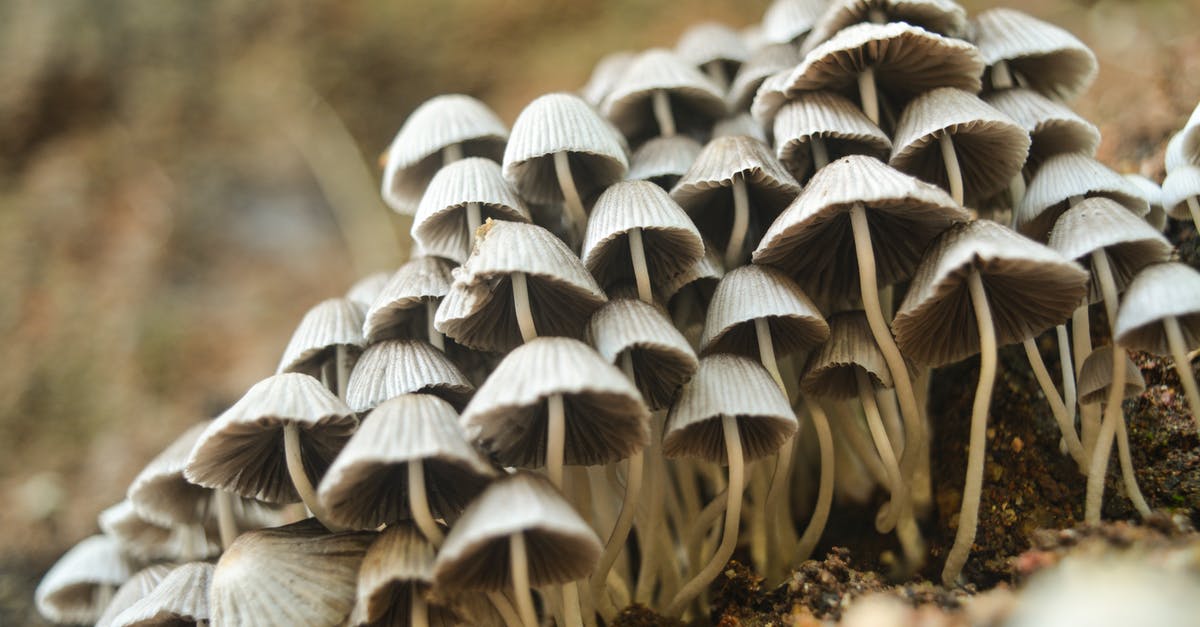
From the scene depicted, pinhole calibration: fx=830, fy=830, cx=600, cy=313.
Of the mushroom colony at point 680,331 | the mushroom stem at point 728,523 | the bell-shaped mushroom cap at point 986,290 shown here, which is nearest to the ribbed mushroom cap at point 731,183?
the mushroom colony at point 680,331

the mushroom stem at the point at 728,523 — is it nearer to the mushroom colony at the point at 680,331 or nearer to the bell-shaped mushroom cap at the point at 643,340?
the mushroom colony at the point at 680,331

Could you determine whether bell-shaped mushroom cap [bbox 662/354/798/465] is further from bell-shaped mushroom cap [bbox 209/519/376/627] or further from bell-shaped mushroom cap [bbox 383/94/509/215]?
bell-shaped mushroom cap [bbox 383/94/509/215]

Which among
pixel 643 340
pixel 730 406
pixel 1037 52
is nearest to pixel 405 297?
pixel 643 340

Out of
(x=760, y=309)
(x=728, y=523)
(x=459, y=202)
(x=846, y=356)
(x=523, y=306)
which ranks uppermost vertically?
(x=459, y=202)

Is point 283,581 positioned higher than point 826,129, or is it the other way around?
point 826,129

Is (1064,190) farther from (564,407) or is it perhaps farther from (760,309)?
(564,407)

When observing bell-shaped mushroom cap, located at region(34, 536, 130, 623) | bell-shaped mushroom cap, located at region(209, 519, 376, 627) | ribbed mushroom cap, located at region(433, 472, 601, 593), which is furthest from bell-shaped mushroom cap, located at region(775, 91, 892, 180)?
bell-shaped mushroom cap, located at region(34, 536, 130, 623)

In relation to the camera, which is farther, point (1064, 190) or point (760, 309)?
point (1064, 190)
